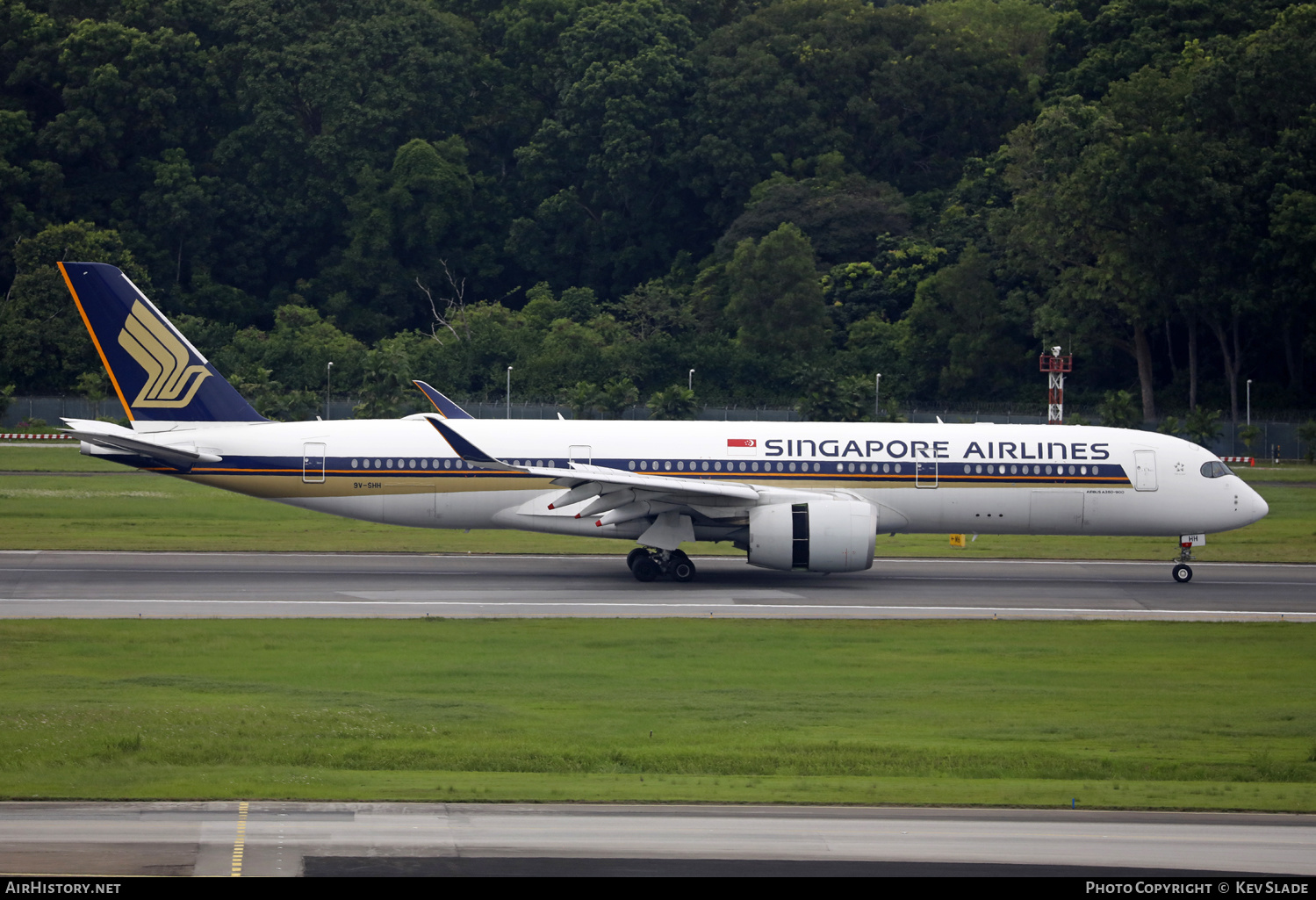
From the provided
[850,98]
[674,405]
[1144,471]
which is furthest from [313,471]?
[850,98]

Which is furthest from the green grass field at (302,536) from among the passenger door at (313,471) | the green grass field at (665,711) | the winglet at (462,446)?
the green grass field at (665,711)

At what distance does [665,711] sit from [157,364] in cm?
1927

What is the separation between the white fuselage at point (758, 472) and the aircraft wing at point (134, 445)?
0.33 m

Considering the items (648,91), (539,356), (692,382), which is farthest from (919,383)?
(648,91)

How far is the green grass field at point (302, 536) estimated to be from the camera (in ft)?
121

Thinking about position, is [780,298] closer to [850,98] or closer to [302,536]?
[850,98]

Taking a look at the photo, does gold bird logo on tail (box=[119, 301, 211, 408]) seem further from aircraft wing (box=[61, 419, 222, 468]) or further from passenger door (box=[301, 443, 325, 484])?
passenger door (box=[301, 443, 325, 484])

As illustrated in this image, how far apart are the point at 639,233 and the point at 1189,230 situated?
1643 inches

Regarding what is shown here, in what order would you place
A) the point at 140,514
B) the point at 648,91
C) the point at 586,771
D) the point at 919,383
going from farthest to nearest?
1. the point at 648,91
2. the point at 919,383
3. the point at 140,514
4. the point at 586,771

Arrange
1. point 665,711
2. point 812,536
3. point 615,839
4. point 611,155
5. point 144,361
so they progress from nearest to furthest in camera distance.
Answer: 1. point 615,839
2. point 665,711
3. point 812,536
4. point 144,361
5. point 611,155

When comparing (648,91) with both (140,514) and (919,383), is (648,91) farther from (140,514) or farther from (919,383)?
(140,514)

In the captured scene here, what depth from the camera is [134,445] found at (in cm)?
3112

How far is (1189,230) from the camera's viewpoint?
74.0 metres

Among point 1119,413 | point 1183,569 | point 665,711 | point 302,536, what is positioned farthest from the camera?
point 1119,413
